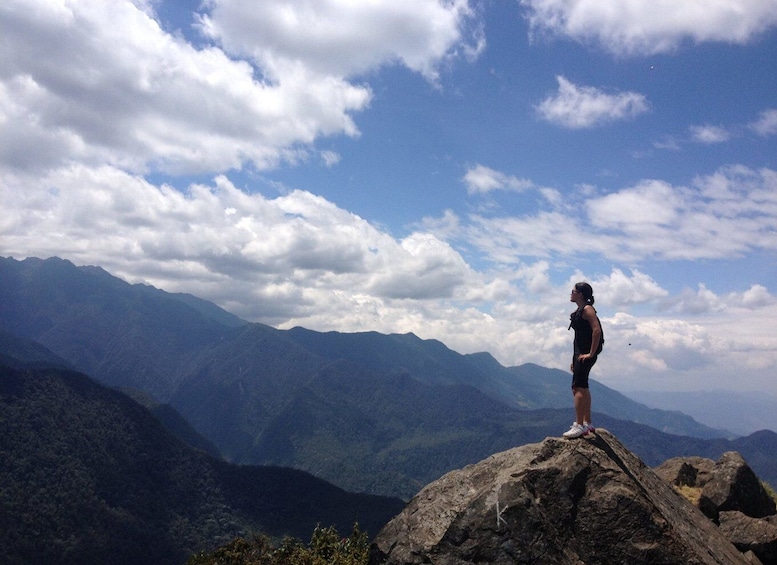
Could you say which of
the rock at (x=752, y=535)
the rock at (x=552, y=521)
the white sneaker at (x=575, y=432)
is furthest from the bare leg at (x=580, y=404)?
the rock at (x=752, y=535)

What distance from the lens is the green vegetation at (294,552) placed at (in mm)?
11516

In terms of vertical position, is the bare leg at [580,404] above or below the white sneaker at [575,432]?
above

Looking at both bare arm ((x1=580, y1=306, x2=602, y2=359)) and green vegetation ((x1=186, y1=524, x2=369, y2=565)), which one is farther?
bare arm ((x1=580, y1=306, x2=602, y2=359))

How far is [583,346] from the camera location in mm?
12492

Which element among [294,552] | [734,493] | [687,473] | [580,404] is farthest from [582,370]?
[687,473]

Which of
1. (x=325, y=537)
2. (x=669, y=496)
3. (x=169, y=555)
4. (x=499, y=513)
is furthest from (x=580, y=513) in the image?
(x=169, y=555)

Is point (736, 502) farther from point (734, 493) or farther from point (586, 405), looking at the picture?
point (586, 405)

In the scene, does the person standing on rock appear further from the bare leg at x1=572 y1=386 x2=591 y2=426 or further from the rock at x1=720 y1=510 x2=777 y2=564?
the rock at x1=720 y1=510 x2=777 y2=564

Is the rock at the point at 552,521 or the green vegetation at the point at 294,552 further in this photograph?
the green vegetation at the point at 294,552

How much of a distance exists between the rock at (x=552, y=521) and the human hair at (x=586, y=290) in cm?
345

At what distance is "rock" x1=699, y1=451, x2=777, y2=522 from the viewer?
14539mm

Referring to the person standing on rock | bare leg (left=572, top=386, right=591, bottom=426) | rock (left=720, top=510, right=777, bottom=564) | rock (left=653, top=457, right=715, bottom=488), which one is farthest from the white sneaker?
rock (left=653, top=457, right=715, bottom=488)

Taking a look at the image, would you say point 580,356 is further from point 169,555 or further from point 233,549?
point 169,555

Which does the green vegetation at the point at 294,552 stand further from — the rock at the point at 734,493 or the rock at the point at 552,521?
the rock at the point at 734,493
